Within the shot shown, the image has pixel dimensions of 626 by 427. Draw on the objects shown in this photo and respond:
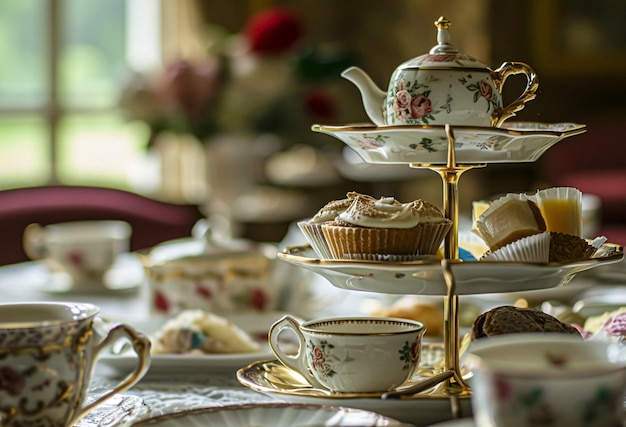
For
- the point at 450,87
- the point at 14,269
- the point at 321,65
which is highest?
the point at 321,65

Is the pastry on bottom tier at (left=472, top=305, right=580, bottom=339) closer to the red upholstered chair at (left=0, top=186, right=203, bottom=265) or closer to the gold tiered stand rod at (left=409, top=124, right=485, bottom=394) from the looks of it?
the gold tiered stand rod at (left=409, top=124, right=485, bottom=394)

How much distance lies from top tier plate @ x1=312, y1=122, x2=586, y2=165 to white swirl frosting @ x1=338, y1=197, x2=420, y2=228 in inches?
1.7

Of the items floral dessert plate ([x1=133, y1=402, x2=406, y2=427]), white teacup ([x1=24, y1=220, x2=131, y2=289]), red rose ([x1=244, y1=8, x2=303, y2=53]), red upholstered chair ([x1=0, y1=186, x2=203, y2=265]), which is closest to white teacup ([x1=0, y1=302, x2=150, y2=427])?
floral dessert plate ([x1=133, y1=402, x2=406, y2=427])

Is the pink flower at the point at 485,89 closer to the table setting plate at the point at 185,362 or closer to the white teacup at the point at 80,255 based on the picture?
the table setting plate at the point at 185,362

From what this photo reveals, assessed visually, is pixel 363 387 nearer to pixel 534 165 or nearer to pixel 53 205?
pixel 53 205

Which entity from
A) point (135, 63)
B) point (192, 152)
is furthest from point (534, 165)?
point (135, 63)

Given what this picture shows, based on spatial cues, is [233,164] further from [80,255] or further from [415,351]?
[415,351]

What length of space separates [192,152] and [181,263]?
2.90 meters

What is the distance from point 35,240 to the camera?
1.81 m

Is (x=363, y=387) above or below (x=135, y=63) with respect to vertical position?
below

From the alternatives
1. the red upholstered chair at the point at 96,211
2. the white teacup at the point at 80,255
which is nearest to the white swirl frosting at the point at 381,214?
the white teacup at the point at 80,255

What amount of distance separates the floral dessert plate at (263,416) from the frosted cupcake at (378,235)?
0.49ft

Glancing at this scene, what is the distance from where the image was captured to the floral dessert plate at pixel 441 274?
792mm

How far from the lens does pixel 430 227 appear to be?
85 centimetres
